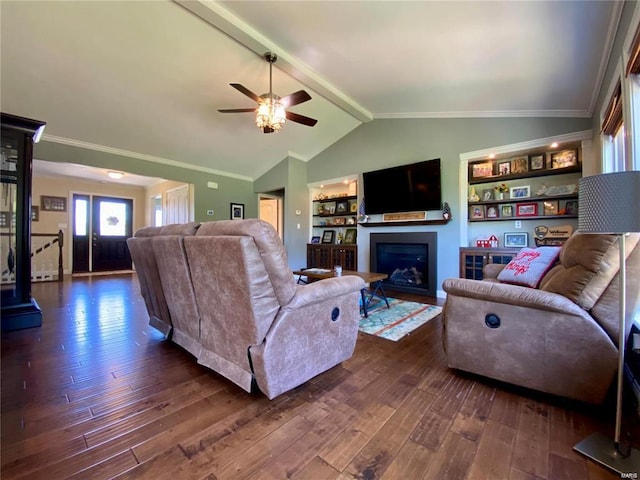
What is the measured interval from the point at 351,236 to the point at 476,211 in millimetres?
2401

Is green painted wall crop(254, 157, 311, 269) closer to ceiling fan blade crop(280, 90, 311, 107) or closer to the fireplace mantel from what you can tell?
the fireplace mantel

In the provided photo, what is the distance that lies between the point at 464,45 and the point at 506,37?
13.5 inches

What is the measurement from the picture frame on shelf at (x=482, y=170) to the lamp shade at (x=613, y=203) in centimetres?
339

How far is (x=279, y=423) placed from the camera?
1.34 m

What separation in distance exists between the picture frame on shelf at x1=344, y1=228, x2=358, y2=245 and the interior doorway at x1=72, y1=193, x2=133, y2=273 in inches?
249

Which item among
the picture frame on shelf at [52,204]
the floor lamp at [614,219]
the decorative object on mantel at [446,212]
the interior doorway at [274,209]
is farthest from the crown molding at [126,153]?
the floor lamp at [614,219]

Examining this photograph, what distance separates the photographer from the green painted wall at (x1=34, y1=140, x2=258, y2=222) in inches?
173

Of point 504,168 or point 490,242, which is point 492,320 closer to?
point 490,242

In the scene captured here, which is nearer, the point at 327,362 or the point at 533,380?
the point at 533,380

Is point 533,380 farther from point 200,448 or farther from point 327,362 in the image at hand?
point 200,448

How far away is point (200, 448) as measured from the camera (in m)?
1.18

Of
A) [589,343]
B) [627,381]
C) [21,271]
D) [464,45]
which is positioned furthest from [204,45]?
[627,381]

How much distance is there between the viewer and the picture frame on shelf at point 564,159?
351cm

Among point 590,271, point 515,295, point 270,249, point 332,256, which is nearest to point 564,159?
point 590,271
